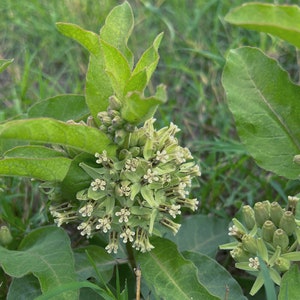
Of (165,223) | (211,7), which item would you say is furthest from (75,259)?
(211,7)

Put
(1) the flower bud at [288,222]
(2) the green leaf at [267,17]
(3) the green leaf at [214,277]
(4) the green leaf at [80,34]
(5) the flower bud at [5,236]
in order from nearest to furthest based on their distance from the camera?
(2) the green leaf at [267,17] → (4) the green leaf at [80,34] → (1) the flower bud at [288,222] → (3) the green leaf at [214,277] → (5) the flower bud at [5,236]

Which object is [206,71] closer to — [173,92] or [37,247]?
[173,92]

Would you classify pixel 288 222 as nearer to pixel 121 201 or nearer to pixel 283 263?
pixel 283 263

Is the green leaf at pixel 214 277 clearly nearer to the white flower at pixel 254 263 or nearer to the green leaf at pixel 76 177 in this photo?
the white flower at pixel 254 263

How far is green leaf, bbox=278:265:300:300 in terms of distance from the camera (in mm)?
1697

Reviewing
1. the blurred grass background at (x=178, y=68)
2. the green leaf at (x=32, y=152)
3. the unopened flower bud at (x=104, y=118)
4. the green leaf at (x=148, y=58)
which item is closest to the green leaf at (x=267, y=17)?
the green leaf at (x=148, y=58)

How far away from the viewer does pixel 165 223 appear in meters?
1.81

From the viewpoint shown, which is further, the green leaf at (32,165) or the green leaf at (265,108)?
the green leaf at (265,108)

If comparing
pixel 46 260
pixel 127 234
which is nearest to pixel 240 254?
pixel 127 234

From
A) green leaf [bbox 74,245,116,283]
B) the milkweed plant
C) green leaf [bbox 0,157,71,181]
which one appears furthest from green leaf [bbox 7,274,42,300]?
green leaf [bbox 0,157,71,181]

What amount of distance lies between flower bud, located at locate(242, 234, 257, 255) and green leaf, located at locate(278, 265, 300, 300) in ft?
0.37

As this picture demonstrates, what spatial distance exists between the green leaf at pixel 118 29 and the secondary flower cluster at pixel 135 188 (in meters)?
0.26

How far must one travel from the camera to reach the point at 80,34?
167 cm

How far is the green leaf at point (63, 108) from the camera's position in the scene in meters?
2.06
